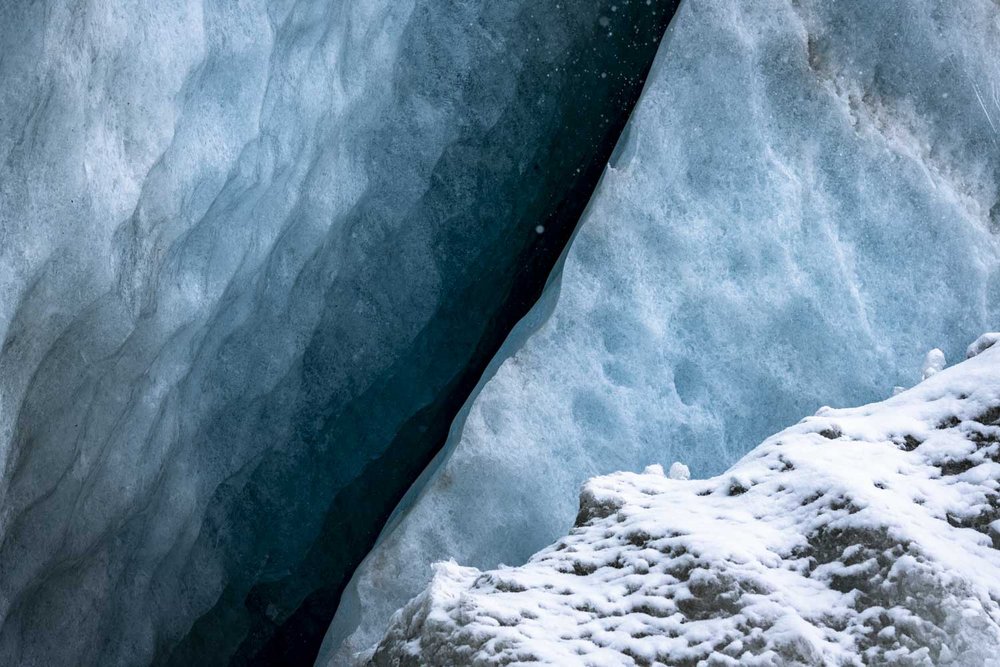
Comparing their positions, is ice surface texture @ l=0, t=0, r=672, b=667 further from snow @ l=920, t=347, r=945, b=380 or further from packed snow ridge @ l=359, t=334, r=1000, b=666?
snow @ l=920, t=347, r=945, b=380

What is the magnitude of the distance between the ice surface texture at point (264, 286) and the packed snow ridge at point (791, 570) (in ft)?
3.86

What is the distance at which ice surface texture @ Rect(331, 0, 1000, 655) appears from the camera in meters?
2.69

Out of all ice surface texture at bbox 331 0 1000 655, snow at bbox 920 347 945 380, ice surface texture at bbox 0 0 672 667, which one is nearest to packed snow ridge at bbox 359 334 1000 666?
snow at bbox 920 347 945 380

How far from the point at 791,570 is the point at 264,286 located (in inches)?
78.6

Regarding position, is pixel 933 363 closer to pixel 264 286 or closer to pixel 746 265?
pixel 746 265

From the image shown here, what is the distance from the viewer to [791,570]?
159cm

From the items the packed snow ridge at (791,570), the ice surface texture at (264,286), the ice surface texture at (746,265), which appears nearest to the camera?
the packed snow ridge at (791,570)

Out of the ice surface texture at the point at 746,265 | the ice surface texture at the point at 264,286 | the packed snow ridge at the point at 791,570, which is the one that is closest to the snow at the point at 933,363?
the packed snow ridge at the point at 791,570

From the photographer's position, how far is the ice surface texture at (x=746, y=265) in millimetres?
2693

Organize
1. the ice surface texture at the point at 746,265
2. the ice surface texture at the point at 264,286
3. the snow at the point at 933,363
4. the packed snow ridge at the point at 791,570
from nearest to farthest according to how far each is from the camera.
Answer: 1. the packed snow ridge at the point at 791,570
2. the snow at the point at 933,363
3. the ice surface texture at the point at 264,286
4. the ice surface texture at the point at 746,265

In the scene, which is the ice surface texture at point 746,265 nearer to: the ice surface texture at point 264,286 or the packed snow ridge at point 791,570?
the ice surface texture at point 264,286

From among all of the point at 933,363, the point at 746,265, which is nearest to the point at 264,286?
the point at 746,265

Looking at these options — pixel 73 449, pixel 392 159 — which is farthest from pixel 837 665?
pixel 392 159

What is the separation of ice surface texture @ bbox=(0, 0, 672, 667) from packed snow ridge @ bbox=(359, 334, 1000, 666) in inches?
46.3
